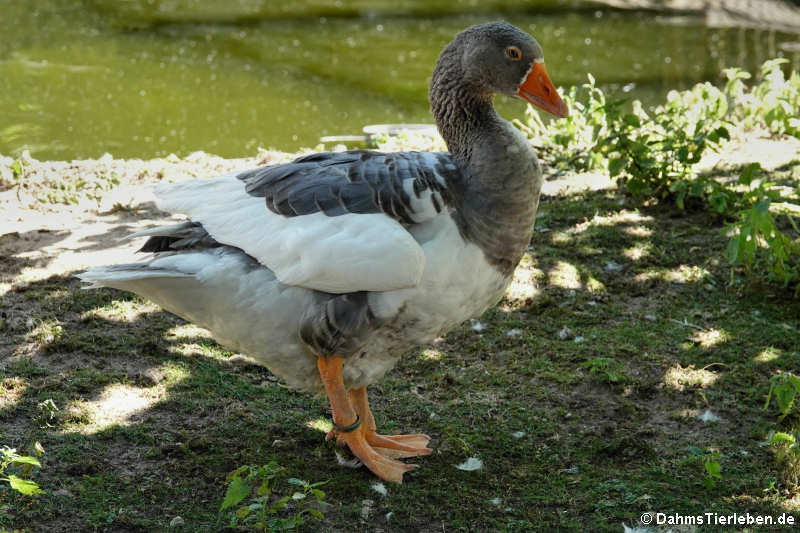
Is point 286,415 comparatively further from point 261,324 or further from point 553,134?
point 553,134

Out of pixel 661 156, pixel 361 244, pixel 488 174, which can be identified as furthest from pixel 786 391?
pixel 661 156

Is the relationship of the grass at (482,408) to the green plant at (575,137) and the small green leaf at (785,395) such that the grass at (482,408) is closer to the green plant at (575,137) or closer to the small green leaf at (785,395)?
the small green leaf at (785,395)

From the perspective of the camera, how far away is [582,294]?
17.8 feet

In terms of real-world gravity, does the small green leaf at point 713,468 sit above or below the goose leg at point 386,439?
above

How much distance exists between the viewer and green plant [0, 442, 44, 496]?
3063mm

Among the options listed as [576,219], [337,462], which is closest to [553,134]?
[576,219]

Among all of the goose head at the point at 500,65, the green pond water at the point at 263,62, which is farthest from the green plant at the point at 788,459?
the green pond water at the point at 263,62

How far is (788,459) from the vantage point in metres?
3.79

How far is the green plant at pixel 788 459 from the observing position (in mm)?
3729

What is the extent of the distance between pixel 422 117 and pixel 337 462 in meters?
6.54

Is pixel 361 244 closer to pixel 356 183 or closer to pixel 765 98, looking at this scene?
pixel 356 183

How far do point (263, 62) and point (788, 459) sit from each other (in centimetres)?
967

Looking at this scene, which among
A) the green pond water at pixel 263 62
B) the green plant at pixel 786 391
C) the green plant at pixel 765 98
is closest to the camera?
the green plant at pixel 786 391

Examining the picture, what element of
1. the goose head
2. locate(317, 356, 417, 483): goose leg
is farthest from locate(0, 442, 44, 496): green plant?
the goose head
